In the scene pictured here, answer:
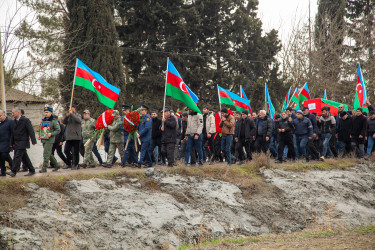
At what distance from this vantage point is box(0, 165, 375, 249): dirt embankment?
29.1 ft

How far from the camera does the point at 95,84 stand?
1379 centimetres

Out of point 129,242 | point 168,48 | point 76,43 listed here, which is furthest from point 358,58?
point 129,242

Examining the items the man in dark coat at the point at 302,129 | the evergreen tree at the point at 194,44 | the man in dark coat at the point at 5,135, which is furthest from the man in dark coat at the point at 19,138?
the evergreen tree at the point at 194,44

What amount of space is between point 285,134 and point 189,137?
4.12 m

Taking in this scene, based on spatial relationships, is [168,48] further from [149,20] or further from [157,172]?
[157,172]

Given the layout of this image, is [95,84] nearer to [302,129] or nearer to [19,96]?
[302,129]

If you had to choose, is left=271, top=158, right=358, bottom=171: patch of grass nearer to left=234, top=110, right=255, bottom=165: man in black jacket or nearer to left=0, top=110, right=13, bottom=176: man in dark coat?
left=234, top=110, right=255, bottom=165: man in black jacket

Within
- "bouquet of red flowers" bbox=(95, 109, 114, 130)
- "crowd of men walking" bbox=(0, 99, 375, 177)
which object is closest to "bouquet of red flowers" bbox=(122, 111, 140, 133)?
"crowd of men walking" bbox=(0, 99, 375, 177)

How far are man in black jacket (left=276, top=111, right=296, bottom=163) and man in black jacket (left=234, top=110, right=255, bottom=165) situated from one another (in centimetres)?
134

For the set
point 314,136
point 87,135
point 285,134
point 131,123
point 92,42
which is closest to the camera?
point 131,123

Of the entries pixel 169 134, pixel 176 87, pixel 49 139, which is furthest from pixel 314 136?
pixel 49 139

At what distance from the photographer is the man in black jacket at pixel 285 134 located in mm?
15898

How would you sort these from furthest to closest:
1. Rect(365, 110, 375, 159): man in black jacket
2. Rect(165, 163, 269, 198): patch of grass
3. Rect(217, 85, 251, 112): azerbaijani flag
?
Rect(217, 85, 251, 112): azerbaijani flag, Rect(365, 110, 375, 159): man in black jacket, Rect(165, 163, 269, 198): patch of grass

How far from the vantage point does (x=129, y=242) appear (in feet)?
30.2
